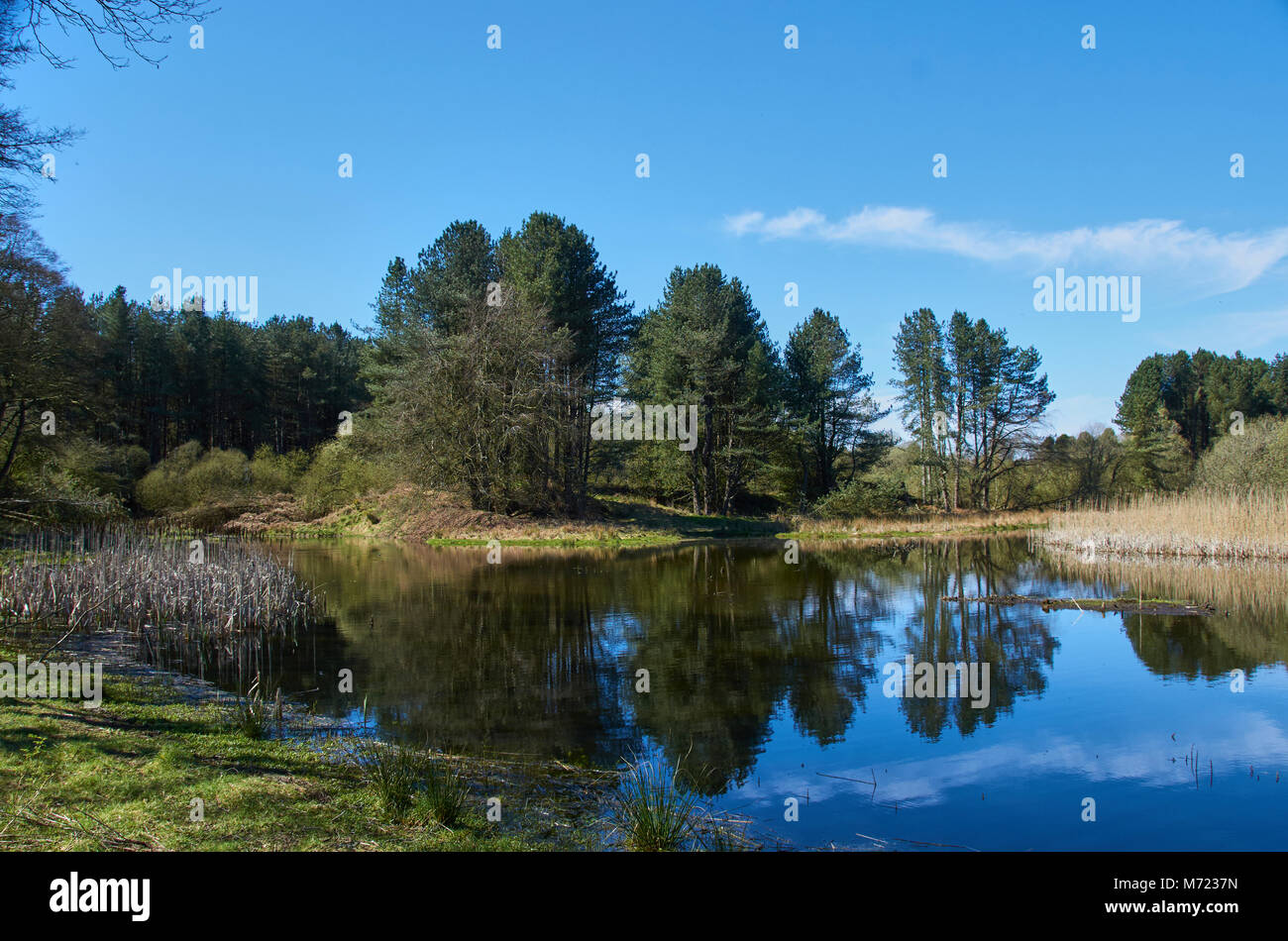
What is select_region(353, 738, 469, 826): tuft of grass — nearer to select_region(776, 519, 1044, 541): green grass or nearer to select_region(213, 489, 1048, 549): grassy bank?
select_region(213, 489, 1048, 549): grassy bank

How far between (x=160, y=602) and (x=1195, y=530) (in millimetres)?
26580

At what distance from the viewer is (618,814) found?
565cm

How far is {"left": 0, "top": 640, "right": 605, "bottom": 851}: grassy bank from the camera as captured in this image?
4.62m

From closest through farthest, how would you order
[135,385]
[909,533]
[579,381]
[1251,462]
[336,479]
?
[1251,462]
[579,381]
[909,533]
[336,479]
[135,385]

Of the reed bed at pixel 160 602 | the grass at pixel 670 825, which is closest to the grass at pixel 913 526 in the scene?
the reed bed at pixel 160 602

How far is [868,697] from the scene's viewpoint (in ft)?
31.5

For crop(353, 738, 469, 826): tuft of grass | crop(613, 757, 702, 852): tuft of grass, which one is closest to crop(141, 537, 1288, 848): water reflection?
crop(613, 757, 702, 852): tuft of grass

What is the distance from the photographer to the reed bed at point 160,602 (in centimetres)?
1186

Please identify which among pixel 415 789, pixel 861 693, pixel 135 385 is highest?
pixel 135 385

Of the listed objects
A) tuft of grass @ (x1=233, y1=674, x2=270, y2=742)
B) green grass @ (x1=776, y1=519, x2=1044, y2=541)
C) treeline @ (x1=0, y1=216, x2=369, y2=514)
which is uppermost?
treeline @ (x1=0, y1=216, x2=369, y2=514)

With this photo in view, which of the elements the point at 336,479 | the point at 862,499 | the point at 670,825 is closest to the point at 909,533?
the point at 862,499

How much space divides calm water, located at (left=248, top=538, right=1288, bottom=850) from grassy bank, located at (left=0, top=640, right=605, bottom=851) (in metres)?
1.25

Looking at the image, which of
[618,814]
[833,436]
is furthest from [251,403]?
[618,814]

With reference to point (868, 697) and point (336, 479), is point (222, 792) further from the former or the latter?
point (336, 479)
